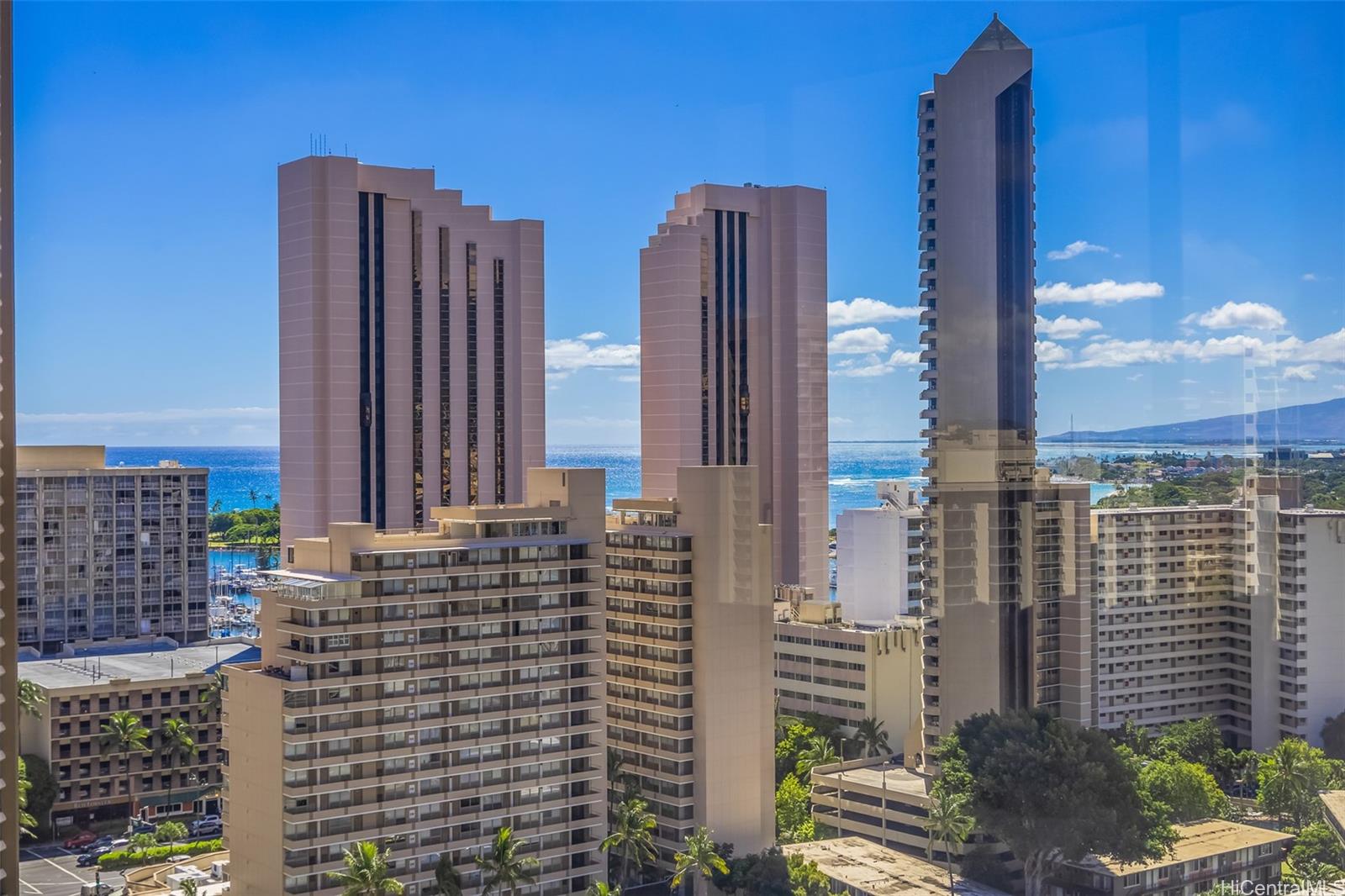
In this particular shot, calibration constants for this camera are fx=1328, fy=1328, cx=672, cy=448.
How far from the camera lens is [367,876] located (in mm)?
6535

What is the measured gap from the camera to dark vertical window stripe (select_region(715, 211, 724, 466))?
13.6m

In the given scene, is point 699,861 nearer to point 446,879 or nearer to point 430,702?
point 446,879

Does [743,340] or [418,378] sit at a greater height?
[743,340]

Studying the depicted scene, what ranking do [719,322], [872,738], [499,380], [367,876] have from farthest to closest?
1. [719,322]
2. [499,380]
3. [872,738]
4. [367,876]

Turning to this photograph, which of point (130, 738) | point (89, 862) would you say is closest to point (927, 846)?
point (89, 862)

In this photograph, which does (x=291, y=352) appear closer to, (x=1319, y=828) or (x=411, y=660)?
(x=411, y=660)

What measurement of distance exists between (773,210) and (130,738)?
794 centimetres

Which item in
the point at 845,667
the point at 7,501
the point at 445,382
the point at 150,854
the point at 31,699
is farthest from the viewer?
the point at 445,382

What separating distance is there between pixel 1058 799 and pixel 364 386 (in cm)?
746

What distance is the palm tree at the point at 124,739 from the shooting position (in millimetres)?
10734

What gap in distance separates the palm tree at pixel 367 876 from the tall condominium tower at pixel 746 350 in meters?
6.73

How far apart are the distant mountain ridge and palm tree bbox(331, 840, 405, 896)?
178 inches

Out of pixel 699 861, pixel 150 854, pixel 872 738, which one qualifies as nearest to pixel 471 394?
pixel 872 738

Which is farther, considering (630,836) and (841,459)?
(841,459)
